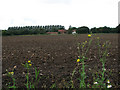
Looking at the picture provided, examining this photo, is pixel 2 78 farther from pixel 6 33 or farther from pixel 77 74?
pixel 6 33

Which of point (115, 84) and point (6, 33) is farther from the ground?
point (6, 33)

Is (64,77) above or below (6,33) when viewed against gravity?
below

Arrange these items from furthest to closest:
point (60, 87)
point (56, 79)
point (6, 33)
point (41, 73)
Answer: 1. point (6, 33)
2. point (41, 73)
3. point (56, 79)
4. point (60, 87)

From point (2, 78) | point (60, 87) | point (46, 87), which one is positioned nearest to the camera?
point (60, 87)

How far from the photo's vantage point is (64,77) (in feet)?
12.5

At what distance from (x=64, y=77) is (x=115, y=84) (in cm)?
137

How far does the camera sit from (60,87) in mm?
2984

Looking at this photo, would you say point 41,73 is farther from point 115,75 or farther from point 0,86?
point 115,75

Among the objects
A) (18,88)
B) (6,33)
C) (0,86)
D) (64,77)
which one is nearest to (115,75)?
(64,77)

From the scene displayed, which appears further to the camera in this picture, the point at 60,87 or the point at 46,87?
the point at 46,87

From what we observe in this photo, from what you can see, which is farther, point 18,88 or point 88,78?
point 88,78

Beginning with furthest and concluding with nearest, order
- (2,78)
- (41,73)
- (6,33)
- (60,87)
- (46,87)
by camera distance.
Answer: (6,33)
(41,73)
(2,78)
(46,87)
(60,87)

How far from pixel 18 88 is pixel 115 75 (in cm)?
274

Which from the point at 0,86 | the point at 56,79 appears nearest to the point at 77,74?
the point at 56,79
